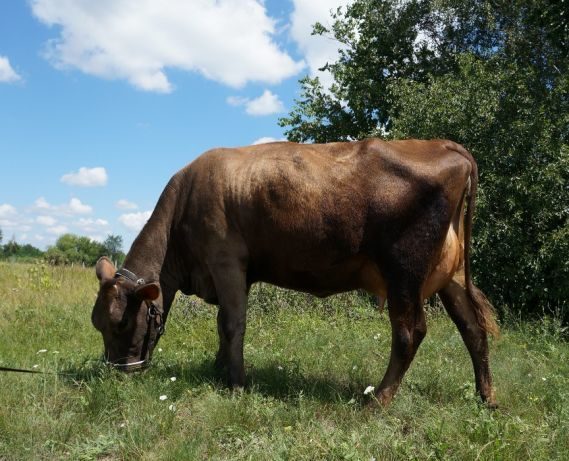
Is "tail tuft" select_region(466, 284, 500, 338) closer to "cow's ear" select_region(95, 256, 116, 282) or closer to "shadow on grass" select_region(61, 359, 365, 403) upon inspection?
"shadow on grass" select_region(61, 359, 365, 403)

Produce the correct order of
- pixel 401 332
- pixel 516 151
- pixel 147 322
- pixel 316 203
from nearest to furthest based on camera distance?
pixel 401 332, pixel 316 203, pixel 147 322, pixel 516 151

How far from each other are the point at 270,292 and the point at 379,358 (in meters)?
3.79

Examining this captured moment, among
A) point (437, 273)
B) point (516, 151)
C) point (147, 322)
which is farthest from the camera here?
point (516, 151)

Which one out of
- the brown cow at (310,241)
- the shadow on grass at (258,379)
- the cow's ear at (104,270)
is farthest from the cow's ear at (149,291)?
the shadow on grass at (258,379)

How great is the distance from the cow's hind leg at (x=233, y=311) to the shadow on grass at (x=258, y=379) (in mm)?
223

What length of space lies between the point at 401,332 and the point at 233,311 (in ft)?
4.91

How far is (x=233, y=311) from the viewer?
5.27 m

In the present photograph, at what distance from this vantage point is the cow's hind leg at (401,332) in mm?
4906

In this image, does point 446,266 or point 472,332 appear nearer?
point 446,266

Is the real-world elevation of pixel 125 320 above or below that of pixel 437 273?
below

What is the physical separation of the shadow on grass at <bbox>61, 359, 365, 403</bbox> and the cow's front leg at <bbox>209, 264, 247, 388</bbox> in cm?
21

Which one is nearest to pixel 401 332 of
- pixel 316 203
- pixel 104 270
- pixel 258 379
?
pixel 316 203

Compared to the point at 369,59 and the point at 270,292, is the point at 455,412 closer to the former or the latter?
the point at 270,292

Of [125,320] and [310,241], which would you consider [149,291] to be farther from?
[310,241]
